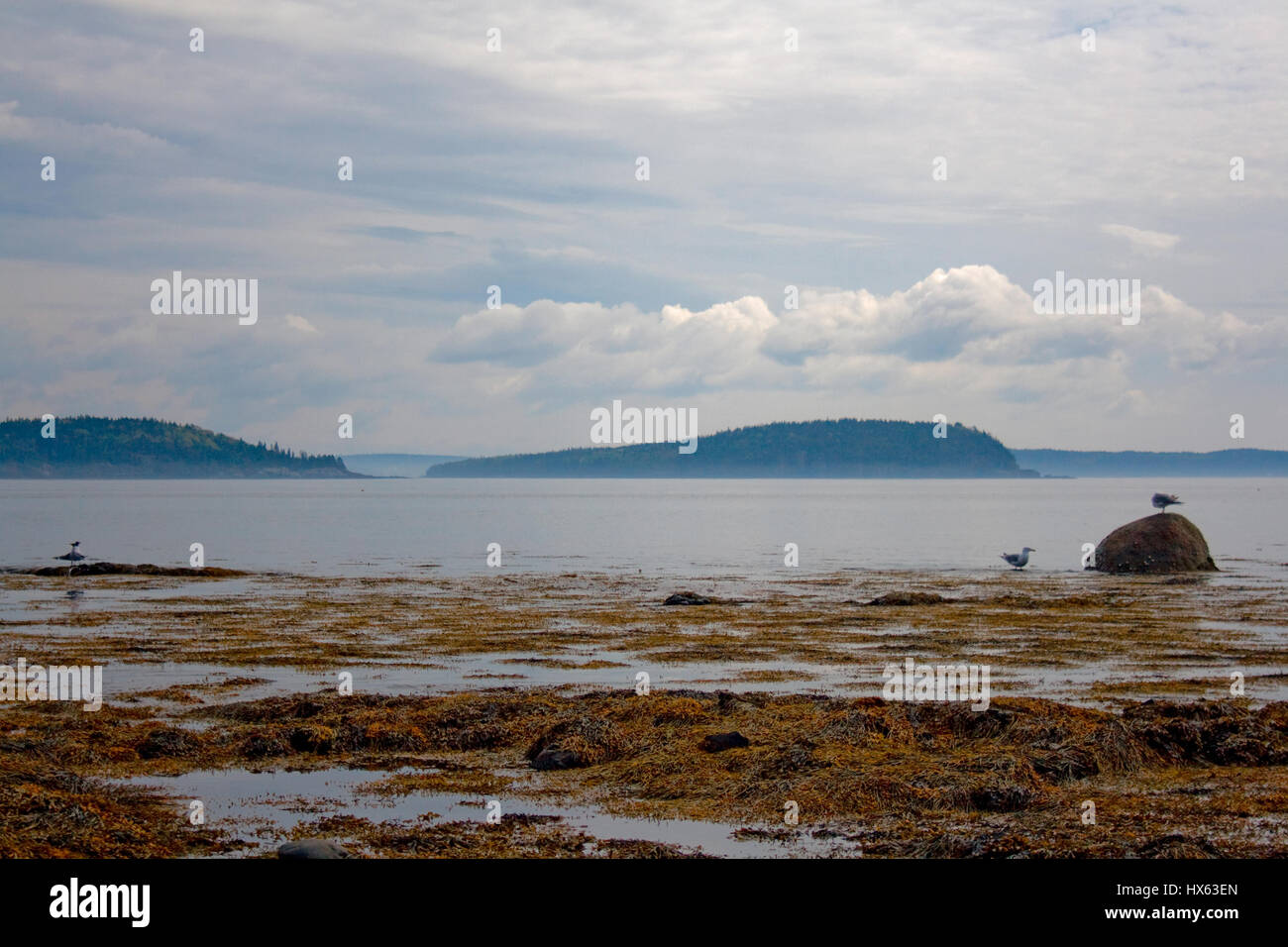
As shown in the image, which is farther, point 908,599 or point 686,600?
point 686,600

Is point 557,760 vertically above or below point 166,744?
below

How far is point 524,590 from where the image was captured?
4191 cm

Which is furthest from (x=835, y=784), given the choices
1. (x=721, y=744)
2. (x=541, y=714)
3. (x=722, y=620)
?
(x=722, y=620)

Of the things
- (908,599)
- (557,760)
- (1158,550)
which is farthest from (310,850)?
(1158,550)

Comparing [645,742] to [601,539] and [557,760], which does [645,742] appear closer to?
[557,760]

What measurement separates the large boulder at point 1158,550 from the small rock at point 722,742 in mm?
39263

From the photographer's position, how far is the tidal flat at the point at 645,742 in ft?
36.2

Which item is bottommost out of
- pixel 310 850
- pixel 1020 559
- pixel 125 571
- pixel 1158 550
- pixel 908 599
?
pixel 908 599

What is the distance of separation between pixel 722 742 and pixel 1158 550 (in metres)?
40.3

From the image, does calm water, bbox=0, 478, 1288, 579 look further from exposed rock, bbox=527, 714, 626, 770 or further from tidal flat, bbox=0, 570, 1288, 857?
exposed rock, bbox=527, 714, 626, 770

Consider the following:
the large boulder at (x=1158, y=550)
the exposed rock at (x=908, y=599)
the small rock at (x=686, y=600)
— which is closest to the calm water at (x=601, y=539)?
the large boulder at (x=1158, y=550)

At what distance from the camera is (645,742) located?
14945mm

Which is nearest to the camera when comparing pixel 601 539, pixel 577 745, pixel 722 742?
pixel 577 745

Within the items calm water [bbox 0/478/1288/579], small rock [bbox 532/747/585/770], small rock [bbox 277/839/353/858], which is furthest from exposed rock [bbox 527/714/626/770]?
calm water [bbox 0/478/1288/579]
